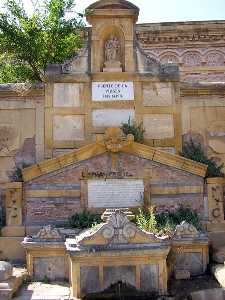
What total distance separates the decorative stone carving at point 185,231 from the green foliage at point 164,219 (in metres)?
0.14

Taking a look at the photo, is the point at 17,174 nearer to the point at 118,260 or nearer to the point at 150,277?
the point at 118,260

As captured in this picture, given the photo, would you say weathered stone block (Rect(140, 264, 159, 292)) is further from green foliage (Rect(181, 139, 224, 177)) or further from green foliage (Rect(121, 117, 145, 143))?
green foliage (Rect(121, 117, 145, 143))

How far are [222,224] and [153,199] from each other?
1.81 m

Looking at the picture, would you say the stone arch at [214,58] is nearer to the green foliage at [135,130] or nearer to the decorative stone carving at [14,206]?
the green foliage at [135,130]

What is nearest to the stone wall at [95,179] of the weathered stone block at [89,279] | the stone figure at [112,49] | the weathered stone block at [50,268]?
the weathered stone block at [50,268]

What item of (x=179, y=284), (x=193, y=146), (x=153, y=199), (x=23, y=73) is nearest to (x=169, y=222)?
(x=153, y=199)

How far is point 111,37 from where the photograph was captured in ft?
43.7

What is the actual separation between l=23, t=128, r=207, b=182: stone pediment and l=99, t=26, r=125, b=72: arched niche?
2.57 m

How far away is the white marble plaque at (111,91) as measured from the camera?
Answer: 12.7 metres

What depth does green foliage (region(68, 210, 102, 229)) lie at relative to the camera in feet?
35.3

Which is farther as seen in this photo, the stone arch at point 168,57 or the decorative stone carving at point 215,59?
the stone arch at point 168,57

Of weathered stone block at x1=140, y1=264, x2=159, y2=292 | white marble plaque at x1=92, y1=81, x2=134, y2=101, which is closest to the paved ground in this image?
weathered stone block at x1=140, y1=264, x2=159, y2=292

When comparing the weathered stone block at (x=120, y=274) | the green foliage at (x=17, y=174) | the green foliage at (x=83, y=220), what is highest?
the green foliage at (x=17, y=174)

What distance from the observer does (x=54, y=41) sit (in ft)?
51.4
